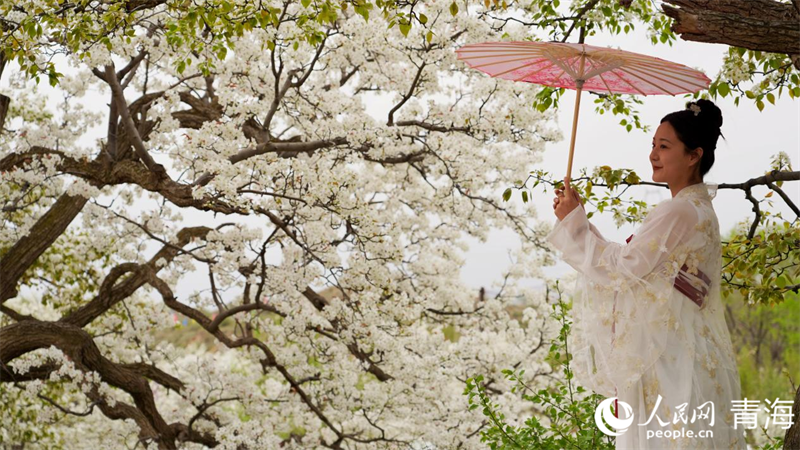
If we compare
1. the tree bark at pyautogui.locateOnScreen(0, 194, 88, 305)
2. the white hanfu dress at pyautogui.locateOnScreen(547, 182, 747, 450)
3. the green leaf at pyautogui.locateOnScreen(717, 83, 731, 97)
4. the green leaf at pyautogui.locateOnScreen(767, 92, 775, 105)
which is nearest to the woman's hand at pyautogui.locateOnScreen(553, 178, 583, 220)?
the white hanfu dress at pyautogui.locateOnScreen(547, 182, 747, 450)

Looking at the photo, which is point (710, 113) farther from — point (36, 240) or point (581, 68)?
point (36, 240)

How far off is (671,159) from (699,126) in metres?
0.14

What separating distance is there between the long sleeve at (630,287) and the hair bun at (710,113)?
297mm

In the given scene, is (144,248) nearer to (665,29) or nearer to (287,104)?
(287,104)

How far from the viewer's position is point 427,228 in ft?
27.7

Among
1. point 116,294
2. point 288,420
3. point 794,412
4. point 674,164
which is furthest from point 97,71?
point 794,412

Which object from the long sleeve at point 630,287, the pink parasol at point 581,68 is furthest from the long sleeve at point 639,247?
the pink parasol at point 581,68

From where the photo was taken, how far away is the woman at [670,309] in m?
2.60

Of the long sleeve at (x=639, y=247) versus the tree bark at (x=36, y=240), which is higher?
the tree bark at (x=36, y=240)

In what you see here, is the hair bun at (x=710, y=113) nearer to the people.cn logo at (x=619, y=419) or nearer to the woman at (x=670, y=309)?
the woman at (x=670, y=309)

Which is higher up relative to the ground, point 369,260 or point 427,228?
point 427,228

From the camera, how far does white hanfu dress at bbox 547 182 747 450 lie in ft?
8.52

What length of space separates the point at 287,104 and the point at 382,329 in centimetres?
208

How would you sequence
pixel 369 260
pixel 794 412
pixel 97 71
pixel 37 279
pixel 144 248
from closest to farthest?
pixel 794 412
pixel 97 71
pixel 369 260
pixel 144 248
pixel 37 279
